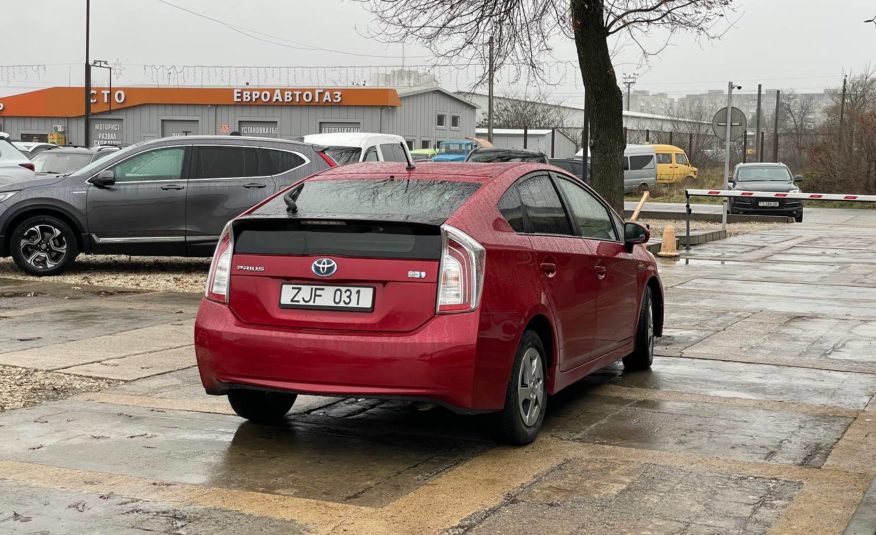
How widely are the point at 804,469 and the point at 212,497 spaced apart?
9.55 ft

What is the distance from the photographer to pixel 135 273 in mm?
14727

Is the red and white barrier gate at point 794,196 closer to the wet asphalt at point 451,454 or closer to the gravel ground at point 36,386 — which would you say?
the wet asphalt at point 451,454

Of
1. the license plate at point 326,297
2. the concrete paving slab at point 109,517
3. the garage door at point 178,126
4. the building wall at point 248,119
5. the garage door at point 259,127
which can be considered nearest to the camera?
the concrete paving slab at point 109,517

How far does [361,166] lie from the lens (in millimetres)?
7148

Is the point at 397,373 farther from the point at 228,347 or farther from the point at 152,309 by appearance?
the point at 152,309

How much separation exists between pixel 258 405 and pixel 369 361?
1245mm

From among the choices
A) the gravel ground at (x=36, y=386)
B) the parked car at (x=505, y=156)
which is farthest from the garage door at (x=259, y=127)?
the gravel ground at (x=36, y=386)

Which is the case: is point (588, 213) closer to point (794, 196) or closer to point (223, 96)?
point (794, 196)

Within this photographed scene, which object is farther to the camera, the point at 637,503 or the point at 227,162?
the point at 227,162

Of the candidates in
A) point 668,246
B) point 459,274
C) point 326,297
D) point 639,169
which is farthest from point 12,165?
point 639,169

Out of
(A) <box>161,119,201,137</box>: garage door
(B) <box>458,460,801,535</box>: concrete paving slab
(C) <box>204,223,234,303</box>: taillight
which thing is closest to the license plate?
(C) <box>204,223,234,303</box>: taillight

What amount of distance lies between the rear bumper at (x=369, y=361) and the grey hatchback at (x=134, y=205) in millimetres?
8236

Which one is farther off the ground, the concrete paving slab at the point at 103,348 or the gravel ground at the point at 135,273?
the gravel ground at the point at 135,273

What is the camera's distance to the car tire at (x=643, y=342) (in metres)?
8.58
